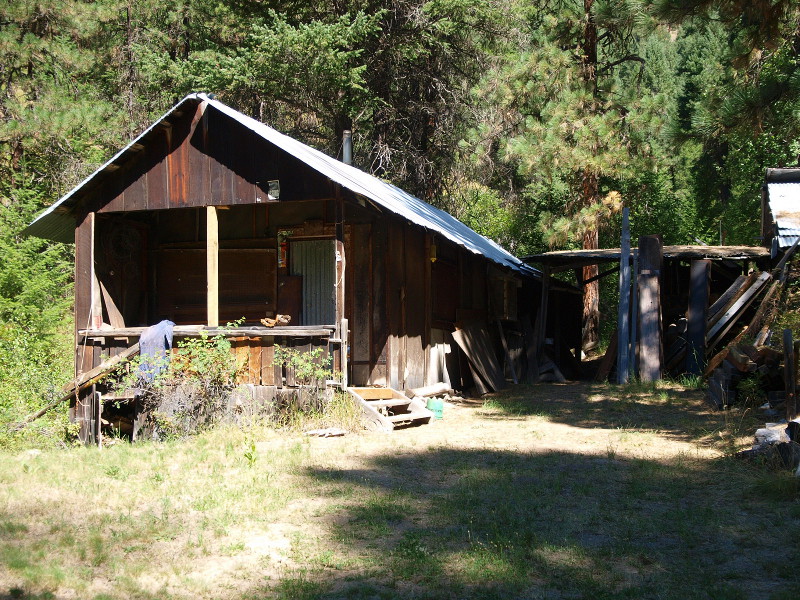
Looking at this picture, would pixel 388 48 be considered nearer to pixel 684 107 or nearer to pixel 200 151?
pixel 200 151

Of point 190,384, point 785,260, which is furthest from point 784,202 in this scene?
point 190,384

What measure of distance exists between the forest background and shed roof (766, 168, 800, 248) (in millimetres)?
4838

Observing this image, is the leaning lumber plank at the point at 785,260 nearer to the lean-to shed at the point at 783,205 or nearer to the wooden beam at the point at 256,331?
the lean-to shed at the point at 783,205

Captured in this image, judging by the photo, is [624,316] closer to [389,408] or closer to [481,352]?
[481,352]

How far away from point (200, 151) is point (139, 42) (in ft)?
47.3

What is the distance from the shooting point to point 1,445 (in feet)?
35.0

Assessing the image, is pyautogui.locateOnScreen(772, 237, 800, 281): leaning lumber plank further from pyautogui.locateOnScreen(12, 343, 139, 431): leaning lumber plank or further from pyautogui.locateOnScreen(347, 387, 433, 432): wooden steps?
pyautogui.locateOnScreen(12, 343, 139, 431): leaning lumber plank

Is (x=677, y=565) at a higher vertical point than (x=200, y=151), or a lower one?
lower

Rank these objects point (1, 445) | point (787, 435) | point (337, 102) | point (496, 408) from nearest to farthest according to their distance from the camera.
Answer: point (787, 435) → point (1, 445) → point (496, 408) → point (337, 102)

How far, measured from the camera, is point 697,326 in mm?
15188

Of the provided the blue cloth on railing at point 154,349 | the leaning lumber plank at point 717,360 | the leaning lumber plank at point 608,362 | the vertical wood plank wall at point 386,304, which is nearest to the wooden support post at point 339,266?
the vertical wood plank wall at point 386,304

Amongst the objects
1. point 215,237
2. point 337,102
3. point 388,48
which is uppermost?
point 388,48

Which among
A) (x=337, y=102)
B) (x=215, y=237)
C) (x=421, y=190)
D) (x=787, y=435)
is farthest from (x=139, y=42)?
(x=787, y=435)

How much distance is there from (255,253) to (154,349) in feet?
10.1
